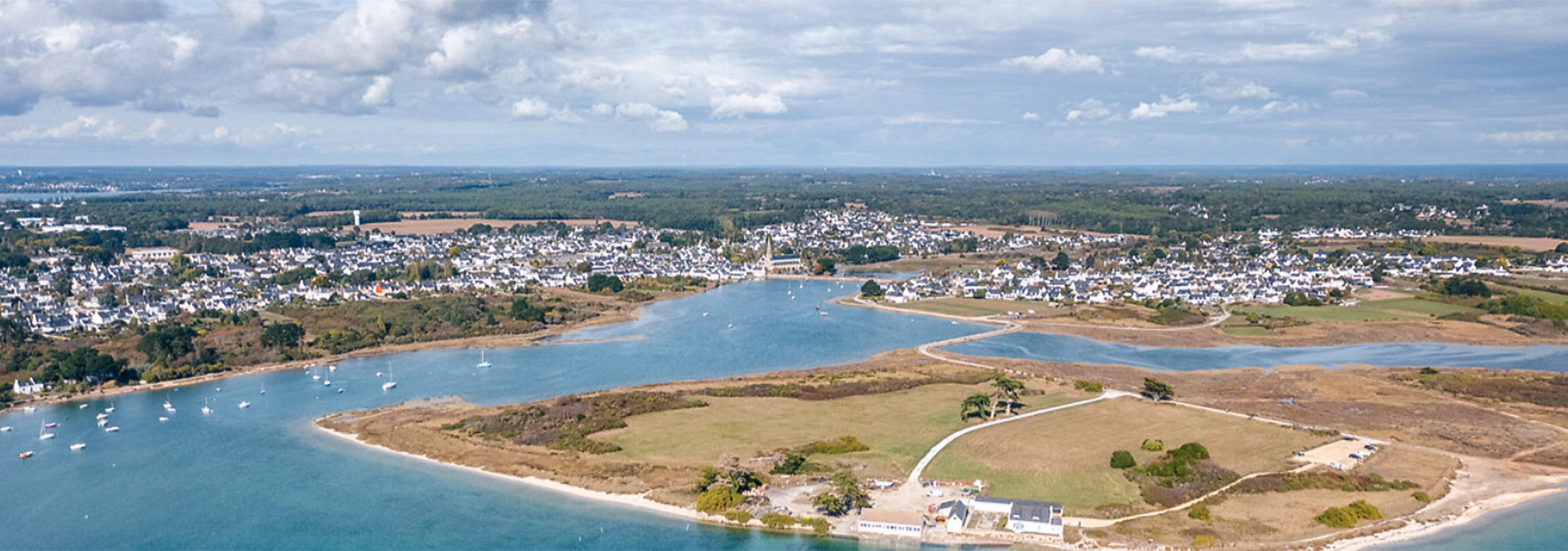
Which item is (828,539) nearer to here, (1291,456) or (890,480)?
(890,480)

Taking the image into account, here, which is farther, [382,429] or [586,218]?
[586,218]

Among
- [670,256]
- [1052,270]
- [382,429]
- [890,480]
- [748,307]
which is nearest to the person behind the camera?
[890,480]

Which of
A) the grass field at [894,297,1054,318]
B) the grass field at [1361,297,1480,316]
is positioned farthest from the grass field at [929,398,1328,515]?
the grass field at [1361,297,1480,316]

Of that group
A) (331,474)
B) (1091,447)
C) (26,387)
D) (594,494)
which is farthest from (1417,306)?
(26,387)

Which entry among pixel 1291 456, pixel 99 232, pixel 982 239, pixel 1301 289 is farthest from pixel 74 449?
pixel 982 239

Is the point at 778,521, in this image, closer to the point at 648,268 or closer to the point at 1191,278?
the point at 1191,278

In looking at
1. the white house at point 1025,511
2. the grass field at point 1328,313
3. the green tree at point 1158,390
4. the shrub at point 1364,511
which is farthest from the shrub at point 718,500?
the grass field at point 1328,313

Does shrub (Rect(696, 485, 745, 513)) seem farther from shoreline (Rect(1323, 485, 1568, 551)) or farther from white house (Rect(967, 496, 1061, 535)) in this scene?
shoreline (Rect(1323, 485, 1568, 551))
